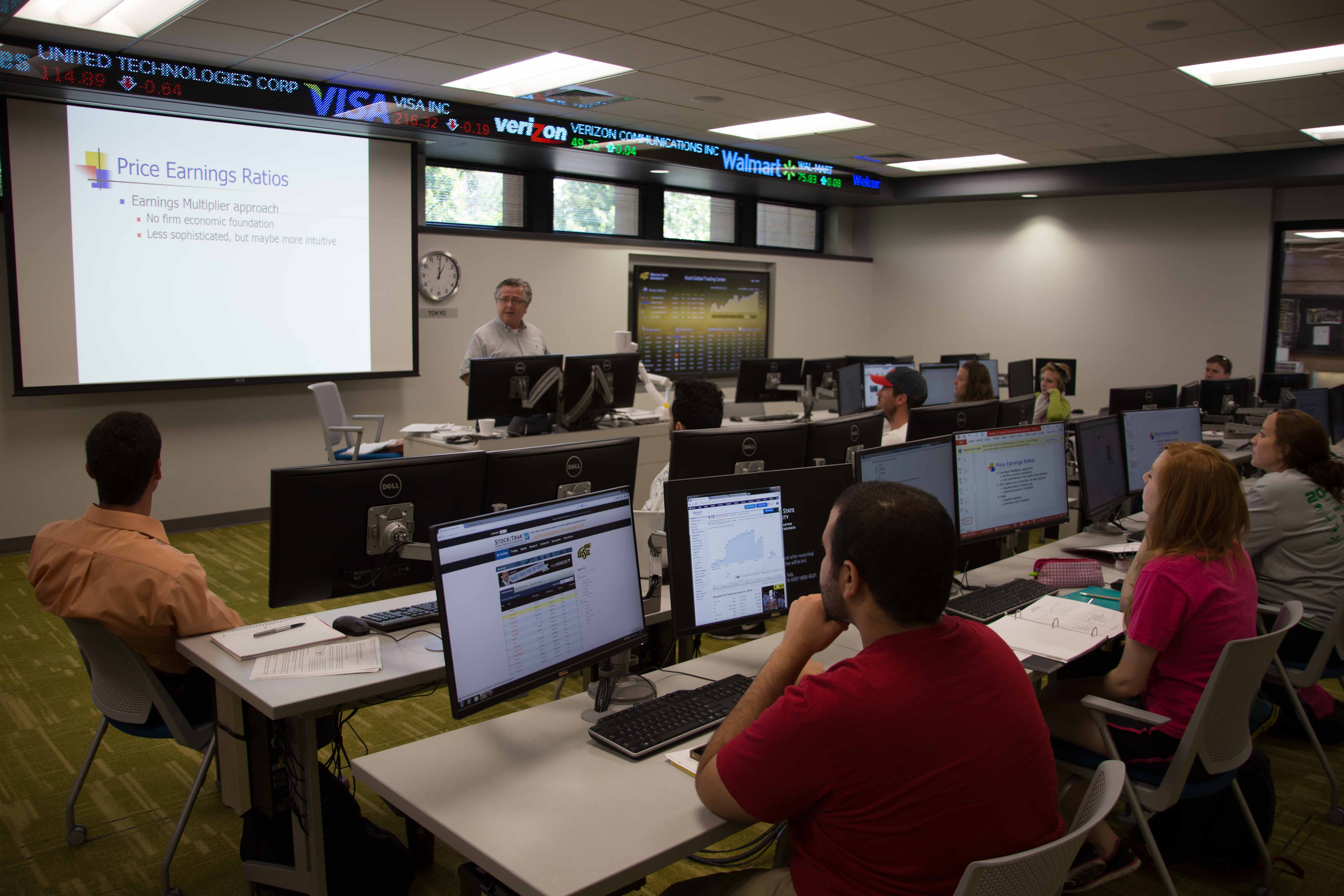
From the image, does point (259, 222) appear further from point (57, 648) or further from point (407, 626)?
point (407, 626)

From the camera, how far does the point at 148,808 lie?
109 inches

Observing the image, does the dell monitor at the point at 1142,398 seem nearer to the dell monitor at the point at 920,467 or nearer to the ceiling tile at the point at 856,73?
the ceiling tile at the point at 856,73

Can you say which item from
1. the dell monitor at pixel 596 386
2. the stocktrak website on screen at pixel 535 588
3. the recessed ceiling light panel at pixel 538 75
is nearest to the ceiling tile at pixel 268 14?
the recessed ceiling light panel at pixel 538 75

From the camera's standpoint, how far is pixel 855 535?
1413mm

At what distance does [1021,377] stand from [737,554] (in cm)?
636

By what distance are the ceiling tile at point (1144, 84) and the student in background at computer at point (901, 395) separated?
97.9 inches

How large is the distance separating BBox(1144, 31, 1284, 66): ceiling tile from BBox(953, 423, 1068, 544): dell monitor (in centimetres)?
264

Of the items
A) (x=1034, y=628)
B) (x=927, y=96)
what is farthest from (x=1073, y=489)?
(x=1034, y=628)

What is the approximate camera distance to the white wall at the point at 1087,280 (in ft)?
28.3

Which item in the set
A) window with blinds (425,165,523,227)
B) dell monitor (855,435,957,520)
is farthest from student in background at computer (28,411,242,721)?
window with blinds (425,165,523,227)

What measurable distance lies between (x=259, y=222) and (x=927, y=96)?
14.8ft

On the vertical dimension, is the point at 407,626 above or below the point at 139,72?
below

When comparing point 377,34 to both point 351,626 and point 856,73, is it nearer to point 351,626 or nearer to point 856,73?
point 856,73

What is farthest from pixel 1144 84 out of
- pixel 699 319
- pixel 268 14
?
pixel 268 14
